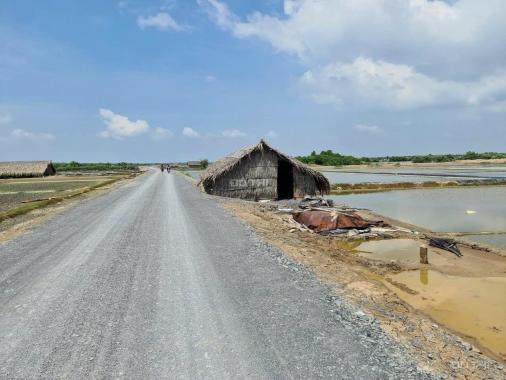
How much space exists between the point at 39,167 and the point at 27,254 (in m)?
86.9

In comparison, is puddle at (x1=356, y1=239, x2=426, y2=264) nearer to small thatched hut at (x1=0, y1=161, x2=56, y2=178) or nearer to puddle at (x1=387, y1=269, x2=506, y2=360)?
puddle at (x1=387, y1=269, x2=506, y2=360)

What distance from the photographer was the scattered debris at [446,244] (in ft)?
57.0

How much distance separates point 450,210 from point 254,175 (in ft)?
49.9

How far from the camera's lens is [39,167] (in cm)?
8894

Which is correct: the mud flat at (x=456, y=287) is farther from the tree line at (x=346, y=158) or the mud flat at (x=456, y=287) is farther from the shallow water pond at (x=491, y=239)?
the tree line at (x=346, y=158)

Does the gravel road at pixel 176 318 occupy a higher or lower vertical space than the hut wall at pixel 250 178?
lower

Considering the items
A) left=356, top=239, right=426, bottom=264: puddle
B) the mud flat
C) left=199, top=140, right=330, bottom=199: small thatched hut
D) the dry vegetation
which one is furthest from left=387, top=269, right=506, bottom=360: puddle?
the dry vegetation

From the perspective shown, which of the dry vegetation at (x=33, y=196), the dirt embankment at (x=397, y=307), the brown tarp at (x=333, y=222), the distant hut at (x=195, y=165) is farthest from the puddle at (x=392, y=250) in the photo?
the distant hut at (x=195, y=165)

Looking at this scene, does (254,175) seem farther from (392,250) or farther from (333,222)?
(392,250)

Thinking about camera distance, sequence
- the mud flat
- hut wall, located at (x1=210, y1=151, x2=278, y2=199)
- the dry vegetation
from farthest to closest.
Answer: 1. hut wall, located at (x1=210, y1=151, x2=278, y2=199)
2. the dry vegetation
3. the mud flat

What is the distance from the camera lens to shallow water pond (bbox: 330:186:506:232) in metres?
24.5

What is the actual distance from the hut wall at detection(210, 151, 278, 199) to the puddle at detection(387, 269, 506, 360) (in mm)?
18204

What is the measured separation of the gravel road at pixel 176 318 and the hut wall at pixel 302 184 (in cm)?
2004

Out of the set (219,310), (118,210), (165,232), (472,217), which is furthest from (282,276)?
(472,217)
